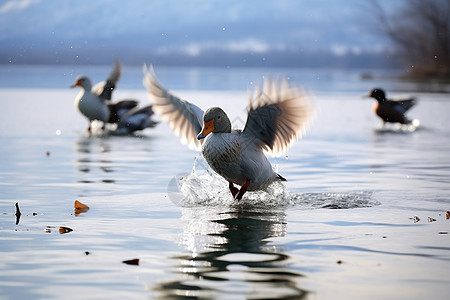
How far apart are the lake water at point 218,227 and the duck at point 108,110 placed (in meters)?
3.19

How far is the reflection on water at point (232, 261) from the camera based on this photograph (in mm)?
5082

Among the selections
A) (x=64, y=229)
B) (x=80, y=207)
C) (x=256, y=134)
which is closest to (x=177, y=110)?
(x=256, y=134)

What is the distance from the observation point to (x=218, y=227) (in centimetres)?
729

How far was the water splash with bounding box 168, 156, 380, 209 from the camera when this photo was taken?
8711 mm

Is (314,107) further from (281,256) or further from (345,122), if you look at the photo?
(345,122)

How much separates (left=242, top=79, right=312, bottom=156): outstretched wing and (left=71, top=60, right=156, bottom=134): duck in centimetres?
908

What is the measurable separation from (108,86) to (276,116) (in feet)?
38.2

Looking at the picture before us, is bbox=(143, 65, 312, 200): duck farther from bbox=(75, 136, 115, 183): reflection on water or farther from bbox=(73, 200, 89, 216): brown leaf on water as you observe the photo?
bbox=(75, 136, 115, 183): reflection on water

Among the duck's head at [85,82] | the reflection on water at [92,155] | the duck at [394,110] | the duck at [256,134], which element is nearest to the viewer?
the duck at [256,134]

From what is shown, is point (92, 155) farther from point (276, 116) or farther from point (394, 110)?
point (394, 110)

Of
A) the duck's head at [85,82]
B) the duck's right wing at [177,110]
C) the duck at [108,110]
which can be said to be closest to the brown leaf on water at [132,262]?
the duck's right wing at [177,110]

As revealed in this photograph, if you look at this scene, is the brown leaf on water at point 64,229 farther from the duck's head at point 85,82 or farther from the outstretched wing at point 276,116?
the duck's head at point 85,82

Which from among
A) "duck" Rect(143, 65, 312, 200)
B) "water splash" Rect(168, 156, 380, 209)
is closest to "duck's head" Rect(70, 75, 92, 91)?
"water splash" Rect(168, 156, 380, 209)

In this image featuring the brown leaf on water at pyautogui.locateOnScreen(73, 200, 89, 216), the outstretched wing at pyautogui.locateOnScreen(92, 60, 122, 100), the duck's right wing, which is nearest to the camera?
the brown leaf on water at pyautogui.locateOnScreen(73, 200, 89, 216)
